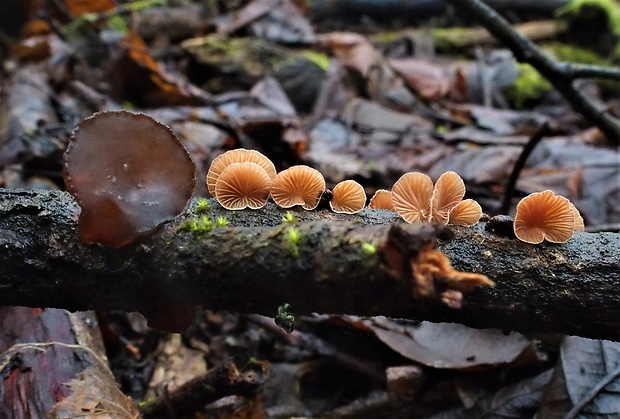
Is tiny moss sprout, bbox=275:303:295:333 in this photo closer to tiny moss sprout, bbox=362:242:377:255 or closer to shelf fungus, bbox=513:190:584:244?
tiny moss sprout, bbox=362:242:377:255

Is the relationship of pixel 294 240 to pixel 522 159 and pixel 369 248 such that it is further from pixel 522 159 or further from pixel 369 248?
pixel 522 159

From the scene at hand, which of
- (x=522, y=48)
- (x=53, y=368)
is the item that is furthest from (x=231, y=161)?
(x=522, y=48)

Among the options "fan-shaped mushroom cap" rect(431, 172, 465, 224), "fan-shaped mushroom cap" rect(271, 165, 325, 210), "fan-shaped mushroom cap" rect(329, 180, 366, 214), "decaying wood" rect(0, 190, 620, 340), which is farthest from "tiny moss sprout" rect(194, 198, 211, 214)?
"fan-shaped mushroom cap" rect(431, 172, 465, 224)

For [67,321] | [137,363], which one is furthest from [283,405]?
[67,321]

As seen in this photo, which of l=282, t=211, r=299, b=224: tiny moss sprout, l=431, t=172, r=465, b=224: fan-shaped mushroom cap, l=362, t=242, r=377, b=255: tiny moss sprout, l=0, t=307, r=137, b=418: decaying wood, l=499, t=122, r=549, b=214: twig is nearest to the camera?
l=362, t=242, r=377, b=255: tiny moss sprout

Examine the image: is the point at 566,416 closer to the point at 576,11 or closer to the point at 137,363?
the point at 137,363

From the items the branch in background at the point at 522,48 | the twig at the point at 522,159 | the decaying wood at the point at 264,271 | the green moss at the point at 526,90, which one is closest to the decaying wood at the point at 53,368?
the decaying wood at the point at 264,271
